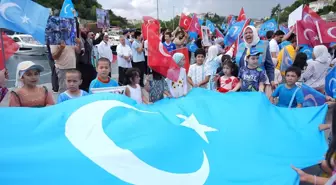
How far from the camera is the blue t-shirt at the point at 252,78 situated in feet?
14.7

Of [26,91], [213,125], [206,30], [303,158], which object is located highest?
[206,30]

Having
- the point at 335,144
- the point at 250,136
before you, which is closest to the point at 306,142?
the point at 250,136

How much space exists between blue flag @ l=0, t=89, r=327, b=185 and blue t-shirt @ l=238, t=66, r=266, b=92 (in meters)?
1.05

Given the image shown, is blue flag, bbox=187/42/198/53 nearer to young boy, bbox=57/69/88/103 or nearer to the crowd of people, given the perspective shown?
the crowd of people

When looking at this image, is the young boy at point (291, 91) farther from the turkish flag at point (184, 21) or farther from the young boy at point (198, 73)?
the turkish flag at point (184, 21)

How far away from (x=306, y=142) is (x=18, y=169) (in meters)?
2.66

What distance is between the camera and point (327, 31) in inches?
254

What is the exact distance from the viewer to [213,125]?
10.4ft

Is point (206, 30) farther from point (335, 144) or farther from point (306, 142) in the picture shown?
point (335, 144)

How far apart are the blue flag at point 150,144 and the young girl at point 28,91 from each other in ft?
2.20

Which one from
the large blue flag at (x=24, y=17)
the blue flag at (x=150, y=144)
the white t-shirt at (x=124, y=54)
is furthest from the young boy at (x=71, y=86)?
the white t-shirt at (x=124, y=54)

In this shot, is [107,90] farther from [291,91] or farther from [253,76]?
[291,91]

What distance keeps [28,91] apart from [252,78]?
2978 mm

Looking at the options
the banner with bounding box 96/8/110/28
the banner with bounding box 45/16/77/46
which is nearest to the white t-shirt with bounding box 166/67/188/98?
the banner with bounding box 45/16/77/46
